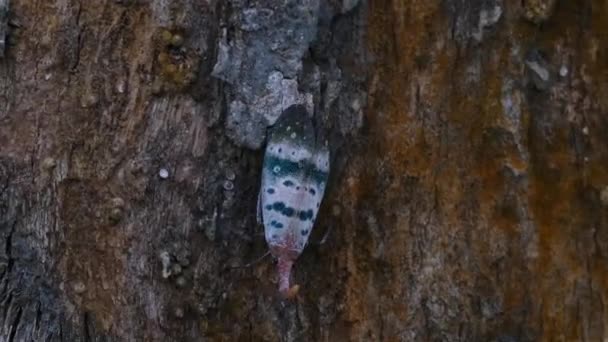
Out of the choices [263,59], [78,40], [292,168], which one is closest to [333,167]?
[292,168]

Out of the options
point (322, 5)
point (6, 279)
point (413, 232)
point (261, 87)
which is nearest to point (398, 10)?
point (322, 5)

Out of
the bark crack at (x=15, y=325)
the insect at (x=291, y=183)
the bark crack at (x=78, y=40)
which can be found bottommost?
the bark crack at (x=15, y=325)

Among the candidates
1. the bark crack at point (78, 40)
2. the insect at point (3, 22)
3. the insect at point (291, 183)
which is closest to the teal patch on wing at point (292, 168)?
the insect at point (291, 183)

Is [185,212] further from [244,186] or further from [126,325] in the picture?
[126,325]

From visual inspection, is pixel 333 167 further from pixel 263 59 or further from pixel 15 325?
pixel 15 325

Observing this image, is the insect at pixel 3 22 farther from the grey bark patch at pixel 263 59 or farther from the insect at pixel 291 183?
the insect at pixel 291 183

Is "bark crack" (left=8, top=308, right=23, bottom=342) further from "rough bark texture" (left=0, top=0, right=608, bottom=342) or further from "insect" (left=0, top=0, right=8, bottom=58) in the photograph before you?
"insect" (left=0, top=0, right=8, bottom=58)

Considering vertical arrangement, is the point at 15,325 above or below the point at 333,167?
below
